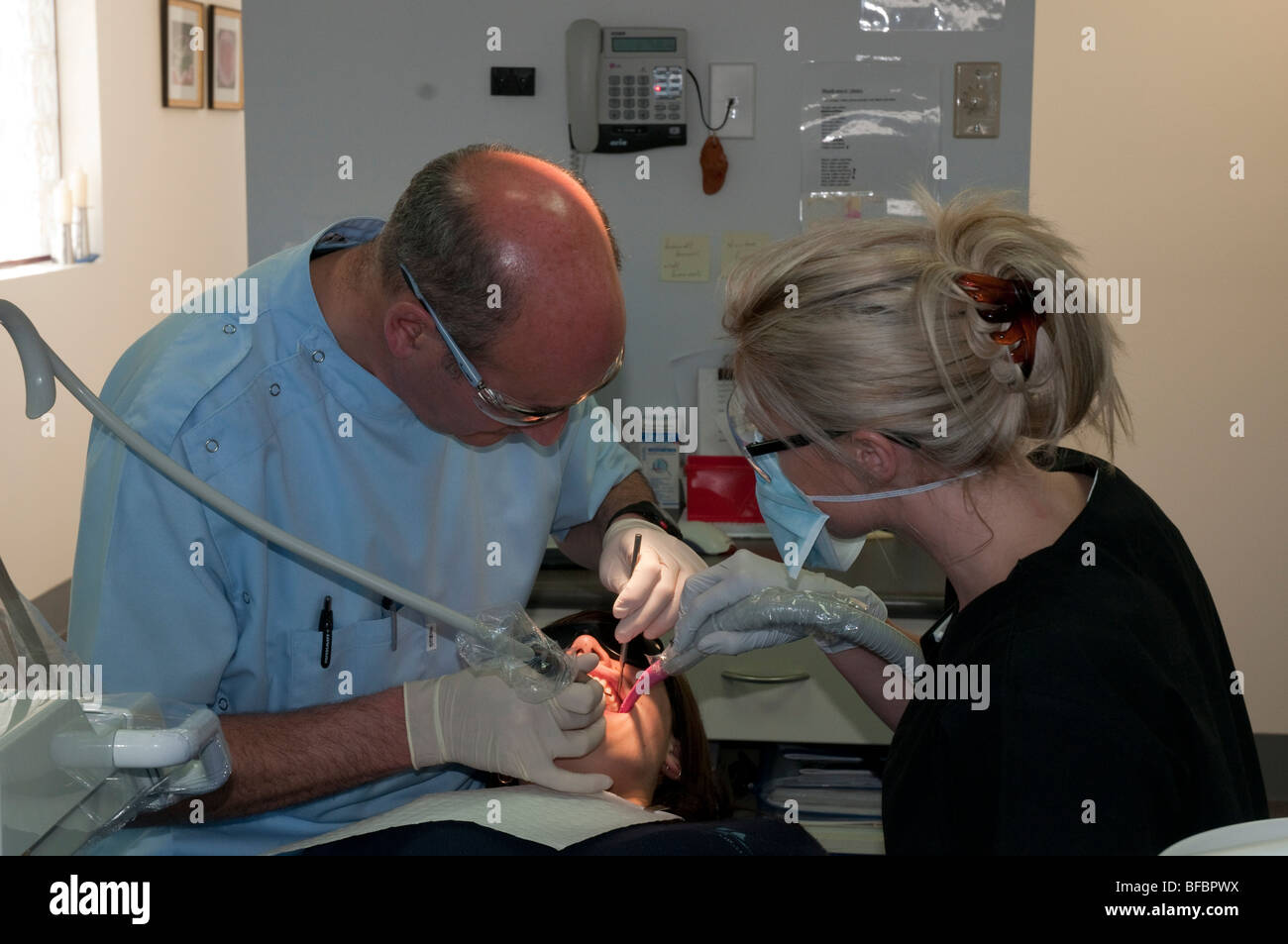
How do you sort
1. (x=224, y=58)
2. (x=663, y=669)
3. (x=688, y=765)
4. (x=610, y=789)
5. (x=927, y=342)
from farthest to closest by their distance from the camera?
(x=224, y=58)
(x=688, y=765)
(x=610, y=789)
(x=663, y=669)
(x=927, y=342)

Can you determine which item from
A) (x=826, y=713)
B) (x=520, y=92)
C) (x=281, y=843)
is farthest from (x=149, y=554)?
(x=520, y=92)

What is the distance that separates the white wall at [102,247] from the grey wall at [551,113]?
1863 millimetres

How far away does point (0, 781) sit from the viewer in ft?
2.10

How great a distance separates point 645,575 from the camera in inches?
67.3

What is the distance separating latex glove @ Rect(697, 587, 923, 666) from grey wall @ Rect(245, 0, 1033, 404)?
1177 mm

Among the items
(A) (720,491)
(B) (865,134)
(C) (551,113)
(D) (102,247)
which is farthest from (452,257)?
(D) (102,247)

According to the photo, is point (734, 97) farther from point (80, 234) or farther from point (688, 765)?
point (80, 234)

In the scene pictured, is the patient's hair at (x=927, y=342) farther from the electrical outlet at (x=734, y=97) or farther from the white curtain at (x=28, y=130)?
the white curtain at (x=28, y=130)

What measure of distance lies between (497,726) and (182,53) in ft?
16.5

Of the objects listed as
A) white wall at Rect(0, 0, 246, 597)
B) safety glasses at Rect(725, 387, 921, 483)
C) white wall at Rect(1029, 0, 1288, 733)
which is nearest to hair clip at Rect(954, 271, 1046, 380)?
safety glasses at Rect(725, 387, 921, 483)

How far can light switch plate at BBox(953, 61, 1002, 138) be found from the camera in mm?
2488

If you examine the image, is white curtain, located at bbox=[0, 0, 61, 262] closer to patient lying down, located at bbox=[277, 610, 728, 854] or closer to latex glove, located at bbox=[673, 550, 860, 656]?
patient lying down, located at bbox=[277, 610, 728, 854]

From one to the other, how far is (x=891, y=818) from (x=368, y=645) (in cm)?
74

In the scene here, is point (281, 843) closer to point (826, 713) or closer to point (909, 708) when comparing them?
point (909, 708)
